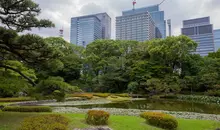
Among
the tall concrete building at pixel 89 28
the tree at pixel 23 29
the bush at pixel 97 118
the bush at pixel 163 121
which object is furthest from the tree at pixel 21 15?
the tall concrete building at pixel 89 28

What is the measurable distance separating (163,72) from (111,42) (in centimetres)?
1207

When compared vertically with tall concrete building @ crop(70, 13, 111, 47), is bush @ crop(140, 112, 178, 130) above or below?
below

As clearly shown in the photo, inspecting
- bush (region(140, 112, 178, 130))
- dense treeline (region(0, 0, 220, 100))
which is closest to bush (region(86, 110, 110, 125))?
bush (region(140, 112, 178, 130))

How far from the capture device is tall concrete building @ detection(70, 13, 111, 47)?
54.7m

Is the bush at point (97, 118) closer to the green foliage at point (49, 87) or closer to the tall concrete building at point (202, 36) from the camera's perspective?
the green foliage at point (49, 87)

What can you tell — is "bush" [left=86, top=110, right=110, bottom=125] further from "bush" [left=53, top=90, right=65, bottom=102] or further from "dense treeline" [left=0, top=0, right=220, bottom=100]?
"dense treeline" [left=0, top=0, right=220, bottom=100]

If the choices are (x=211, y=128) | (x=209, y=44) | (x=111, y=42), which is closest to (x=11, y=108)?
(x=211, y=128)

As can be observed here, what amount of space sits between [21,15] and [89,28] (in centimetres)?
4750

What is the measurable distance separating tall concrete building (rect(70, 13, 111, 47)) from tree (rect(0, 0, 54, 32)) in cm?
4682

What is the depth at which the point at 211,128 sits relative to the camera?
7391mm

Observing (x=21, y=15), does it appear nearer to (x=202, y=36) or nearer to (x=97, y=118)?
(x=97, y=118)

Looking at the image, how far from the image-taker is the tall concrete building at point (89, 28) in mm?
54719

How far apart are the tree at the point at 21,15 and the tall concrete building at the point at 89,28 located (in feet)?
154

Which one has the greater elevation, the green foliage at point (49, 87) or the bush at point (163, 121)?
the green foliage at point (49, 87)
